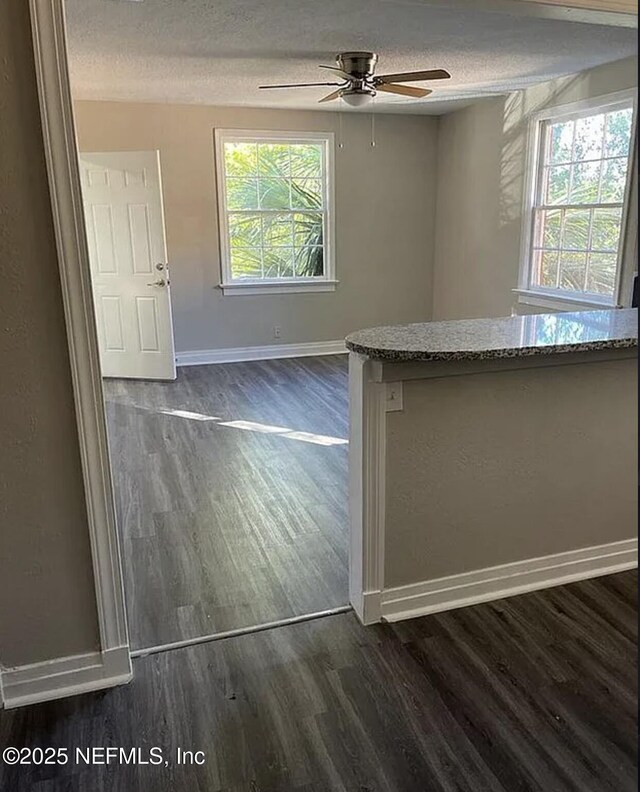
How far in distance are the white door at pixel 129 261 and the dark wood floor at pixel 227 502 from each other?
0.43 meters

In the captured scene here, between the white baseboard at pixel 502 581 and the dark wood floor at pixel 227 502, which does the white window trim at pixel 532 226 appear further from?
the white baseboard at pixel 502 581

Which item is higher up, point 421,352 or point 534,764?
point 421,352

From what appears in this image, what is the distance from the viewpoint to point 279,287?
6230 millimetres

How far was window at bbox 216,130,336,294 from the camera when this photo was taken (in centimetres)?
588

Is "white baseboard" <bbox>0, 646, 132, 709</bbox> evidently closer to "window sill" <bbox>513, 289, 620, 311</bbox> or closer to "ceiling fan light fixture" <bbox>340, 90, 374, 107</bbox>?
"ceiling fan light fixture" <bbox>340, 90, 374, 107</bbox>

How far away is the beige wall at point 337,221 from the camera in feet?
18.3

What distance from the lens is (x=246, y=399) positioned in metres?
4.98

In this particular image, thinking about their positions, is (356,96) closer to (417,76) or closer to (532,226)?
(417,76)

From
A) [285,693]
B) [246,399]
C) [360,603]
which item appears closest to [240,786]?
[285,693]

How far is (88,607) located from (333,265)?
196 inches

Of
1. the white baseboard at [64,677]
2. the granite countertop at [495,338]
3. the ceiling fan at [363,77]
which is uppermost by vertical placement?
the ceiling fan at [363,77]

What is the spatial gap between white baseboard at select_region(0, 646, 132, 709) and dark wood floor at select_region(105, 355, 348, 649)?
7.4 inches

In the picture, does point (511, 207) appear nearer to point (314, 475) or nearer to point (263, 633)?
point (314, 475)

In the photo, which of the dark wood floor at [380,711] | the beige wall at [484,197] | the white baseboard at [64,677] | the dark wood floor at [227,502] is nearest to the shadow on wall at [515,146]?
the beige wall at [484,197]
